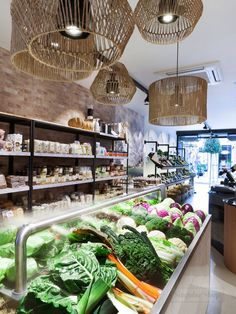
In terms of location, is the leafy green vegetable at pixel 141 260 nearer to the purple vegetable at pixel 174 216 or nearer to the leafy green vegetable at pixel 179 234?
the leafy green vegetable at pixel 179 234

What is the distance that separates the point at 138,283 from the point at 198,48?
3206 mm

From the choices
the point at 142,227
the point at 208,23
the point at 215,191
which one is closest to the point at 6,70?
the point at 208,23

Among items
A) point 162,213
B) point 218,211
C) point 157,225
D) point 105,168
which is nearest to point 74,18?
point 157,225

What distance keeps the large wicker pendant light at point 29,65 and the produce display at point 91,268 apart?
3.41ft

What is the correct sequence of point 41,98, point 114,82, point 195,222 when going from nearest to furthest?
point 195,222
point 114,82
point 41,98

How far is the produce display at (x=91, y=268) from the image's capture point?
88cm

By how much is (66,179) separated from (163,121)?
1725mm

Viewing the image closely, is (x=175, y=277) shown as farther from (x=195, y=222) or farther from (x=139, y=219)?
(x=195, y=222)

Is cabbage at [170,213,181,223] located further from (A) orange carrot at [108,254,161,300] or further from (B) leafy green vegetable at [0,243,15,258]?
(B) leafy green vegetable at [0,243,15,258]

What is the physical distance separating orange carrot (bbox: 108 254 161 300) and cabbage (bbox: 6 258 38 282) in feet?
1.11

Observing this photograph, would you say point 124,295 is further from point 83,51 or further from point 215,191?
point 215,191

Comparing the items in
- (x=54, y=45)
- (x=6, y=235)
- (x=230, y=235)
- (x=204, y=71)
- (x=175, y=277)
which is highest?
(x=204, y=71)

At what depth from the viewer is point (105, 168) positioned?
4891 mm

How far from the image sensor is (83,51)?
5.40 ft
